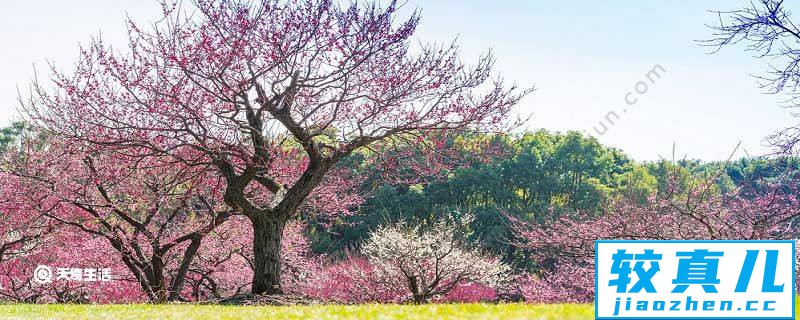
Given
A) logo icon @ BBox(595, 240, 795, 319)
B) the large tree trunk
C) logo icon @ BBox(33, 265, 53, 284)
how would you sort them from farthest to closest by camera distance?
logo icon @ BBox(33, 265, 53, 284)
the large tree trunk
logo icon @ BBox(595, 240, 795, 319)

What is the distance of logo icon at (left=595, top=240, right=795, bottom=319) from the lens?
21.7 ft

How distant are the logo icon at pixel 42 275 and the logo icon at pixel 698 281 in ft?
57.9

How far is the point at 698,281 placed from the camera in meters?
6.67

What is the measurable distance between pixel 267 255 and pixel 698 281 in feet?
25.3

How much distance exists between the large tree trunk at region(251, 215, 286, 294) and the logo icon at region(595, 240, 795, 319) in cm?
698

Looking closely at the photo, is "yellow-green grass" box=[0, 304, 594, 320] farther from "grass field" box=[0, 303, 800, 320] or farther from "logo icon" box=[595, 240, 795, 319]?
"logo icon" box=[595, 240, 795, 319]

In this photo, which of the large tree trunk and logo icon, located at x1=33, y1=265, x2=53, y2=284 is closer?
the large tree trunk

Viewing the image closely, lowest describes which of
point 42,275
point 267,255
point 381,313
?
point 381,313

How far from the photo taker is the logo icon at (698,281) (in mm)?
6605

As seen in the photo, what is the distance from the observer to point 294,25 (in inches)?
470

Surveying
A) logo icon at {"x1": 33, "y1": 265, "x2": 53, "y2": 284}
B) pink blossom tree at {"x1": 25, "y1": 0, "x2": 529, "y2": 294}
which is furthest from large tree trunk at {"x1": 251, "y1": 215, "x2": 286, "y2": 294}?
logo icon at {"x1": 33, "y1": 265, "x2": 53, "y2": 284}

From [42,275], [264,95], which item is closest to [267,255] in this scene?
[264,95]

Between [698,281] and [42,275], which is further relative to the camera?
[42,275]

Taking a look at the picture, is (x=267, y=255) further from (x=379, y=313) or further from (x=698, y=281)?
(x=698, y=281)
